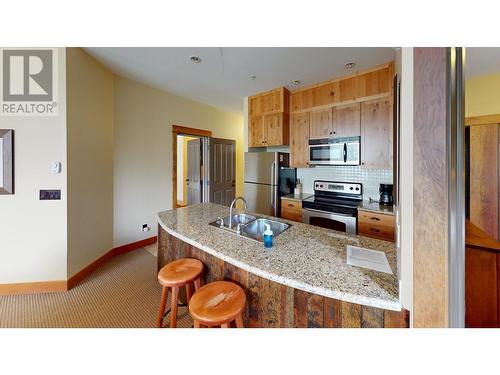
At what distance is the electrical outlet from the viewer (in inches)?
86.3

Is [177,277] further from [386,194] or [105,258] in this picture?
[386,194]

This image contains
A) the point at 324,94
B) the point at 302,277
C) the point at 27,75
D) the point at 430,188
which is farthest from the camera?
the point at 324,94

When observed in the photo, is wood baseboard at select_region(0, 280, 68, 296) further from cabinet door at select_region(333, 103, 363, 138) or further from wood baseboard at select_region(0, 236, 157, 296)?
cabinet door at select_region(333, 103, 363, 138)

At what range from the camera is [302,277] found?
985 mm

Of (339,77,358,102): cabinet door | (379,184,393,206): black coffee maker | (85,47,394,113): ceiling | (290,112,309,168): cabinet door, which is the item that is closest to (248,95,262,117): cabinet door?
(85,47,394,113): ceiling

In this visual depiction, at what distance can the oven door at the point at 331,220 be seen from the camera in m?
2.60

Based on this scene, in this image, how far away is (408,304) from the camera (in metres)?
0.80

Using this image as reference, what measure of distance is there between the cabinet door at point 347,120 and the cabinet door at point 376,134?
6 centimetres

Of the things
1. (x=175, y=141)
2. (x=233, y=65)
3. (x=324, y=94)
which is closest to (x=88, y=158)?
(x=175, y=141)

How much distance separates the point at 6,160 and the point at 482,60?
522cm

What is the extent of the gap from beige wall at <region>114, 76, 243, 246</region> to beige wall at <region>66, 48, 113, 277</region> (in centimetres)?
13

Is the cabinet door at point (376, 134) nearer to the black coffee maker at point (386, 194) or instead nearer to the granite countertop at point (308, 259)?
the black coffee maker at point (386, 194)
